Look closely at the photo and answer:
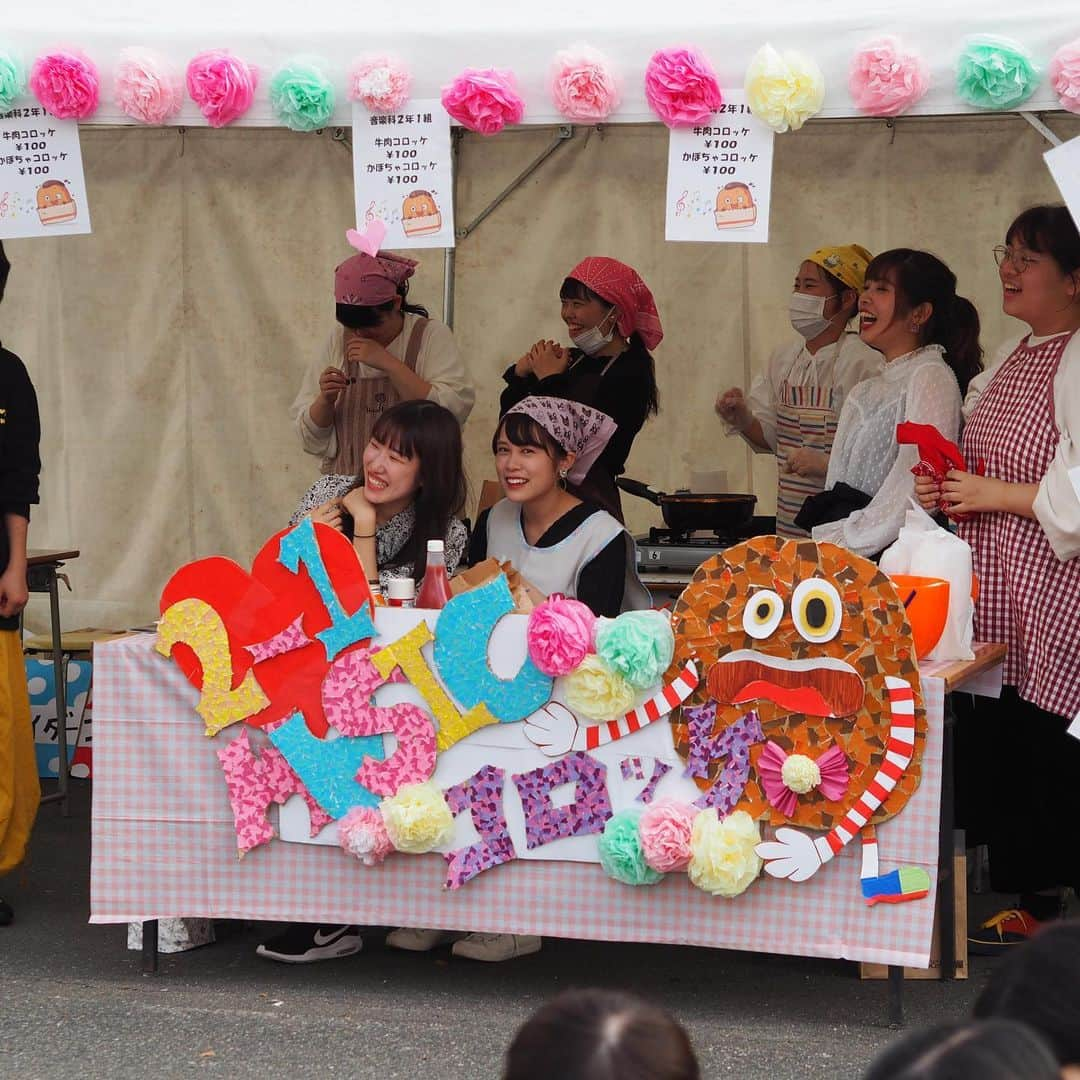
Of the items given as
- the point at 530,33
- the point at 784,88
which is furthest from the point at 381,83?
the point at 784,88

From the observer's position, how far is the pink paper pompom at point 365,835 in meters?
3.55

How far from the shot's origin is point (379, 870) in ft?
12.0

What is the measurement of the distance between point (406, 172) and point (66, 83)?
80 cm

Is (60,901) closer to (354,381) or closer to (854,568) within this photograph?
(354,381)

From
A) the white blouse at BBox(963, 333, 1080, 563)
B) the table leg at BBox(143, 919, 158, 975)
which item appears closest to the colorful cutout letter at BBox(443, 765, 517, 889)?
the table leg at BBox(143, 919, 158, 975)

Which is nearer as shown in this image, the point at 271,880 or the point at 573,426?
the point at 271,880

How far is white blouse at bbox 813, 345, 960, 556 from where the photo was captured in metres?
4.19

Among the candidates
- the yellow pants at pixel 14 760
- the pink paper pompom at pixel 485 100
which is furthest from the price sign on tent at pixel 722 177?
the yellow pants at pixel 14 760

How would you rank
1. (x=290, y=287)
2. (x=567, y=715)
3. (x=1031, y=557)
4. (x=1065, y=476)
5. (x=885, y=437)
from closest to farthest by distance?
(x=567, y=715), (x=1065, y=476), (x=1031, y=557), (x=885, y=437), (x=290, y=287)

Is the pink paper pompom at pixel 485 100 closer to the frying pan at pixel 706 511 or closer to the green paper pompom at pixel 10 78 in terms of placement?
the green paper pompom at pixel 10 78

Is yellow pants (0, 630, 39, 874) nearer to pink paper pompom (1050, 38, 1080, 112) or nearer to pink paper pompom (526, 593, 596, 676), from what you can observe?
pink paper pompom (526, 593, 596, 676)

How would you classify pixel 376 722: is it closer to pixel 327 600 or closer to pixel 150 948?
pixel 327 600

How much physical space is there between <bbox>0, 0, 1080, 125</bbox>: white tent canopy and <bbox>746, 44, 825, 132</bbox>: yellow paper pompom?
5 centimetres

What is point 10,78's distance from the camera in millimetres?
3770
